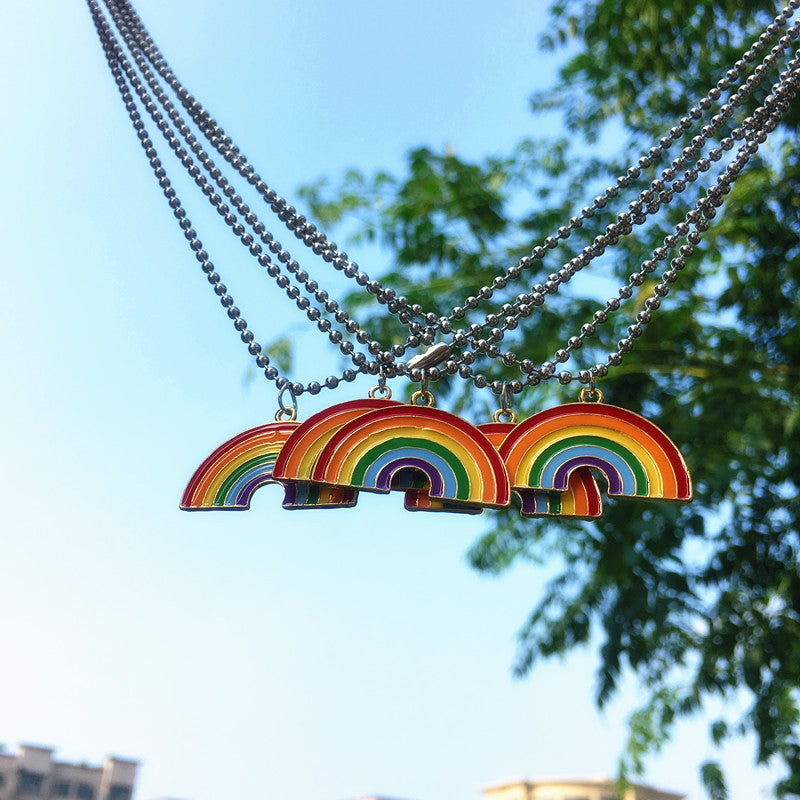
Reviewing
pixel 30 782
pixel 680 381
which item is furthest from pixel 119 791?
pixel 680 381

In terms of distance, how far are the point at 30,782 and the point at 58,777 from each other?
731 mm

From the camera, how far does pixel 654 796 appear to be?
508 centimetres

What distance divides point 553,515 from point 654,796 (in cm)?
428

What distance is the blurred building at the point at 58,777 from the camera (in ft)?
31.1

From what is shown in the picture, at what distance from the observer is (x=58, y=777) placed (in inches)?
410

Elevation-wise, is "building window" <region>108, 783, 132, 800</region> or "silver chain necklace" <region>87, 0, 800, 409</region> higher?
"building window" <region>108, 783, 132, 800</region>

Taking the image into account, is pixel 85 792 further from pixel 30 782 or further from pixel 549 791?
pixel 549 791

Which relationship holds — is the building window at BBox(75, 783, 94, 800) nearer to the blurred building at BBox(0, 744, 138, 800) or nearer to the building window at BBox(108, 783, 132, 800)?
the blurred building at BBox(0, 744, 138, 800)

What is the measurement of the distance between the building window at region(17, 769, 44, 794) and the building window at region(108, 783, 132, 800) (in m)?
0.85

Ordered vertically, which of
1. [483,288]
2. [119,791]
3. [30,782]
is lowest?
[483,288]

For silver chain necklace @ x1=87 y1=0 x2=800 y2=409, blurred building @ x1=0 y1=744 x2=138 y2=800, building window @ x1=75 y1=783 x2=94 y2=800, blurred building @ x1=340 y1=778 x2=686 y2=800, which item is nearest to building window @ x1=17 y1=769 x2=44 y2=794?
blurred building @ x1=0 y1=744 x2=138 y2=800

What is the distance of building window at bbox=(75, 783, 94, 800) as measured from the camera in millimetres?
10547

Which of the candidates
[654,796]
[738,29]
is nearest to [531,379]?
[738,29]

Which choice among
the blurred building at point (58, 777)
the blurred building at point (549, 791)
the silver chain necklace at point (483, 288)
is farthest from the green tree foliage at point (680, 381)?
the blurred building at point (549, 791)
